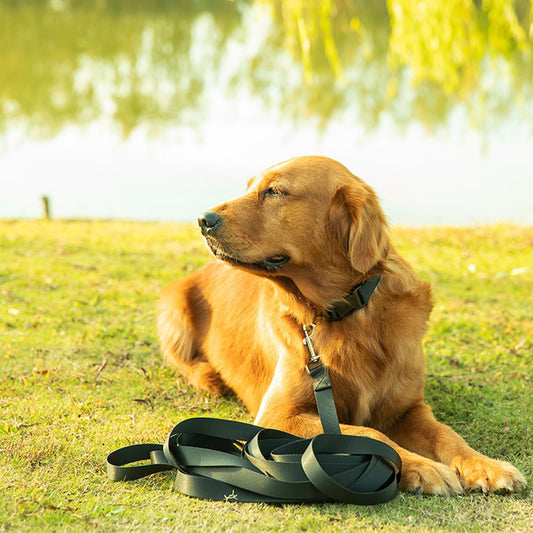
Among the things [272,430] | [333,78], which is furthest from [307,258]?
[333,78]

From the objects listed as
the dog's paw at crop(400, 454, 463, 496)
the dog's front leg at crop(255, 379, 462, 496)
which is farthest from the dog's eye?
the dog's paw at crop(400, 454, 463, 496)

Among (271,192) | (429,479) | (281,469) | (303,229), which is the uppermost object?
(271,192)

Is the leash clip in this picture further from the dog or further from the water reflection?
the water reflection

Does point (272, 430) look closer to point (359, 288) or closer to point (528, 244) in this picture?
point (359, 288)

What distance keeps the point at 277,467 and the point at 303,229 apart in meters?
1.24

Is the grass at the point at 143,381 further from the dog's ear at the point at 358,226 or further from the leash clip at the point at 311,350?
the dog's ear at the point at 358,226

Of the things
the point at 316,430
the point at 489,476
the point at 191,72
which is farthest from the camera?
the point at 191,72

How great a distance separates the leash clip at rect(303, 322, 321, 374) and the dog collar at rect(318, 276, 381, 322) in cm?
11

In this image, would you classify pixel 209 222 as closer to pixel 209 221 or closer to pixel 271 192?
pixel 209 221

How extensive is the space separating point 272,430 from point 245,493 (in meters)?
0.37

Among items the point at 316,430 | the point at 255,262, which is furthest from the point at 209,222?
the point at 316,430

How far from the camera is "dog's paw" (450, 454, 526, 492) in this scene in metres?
2.91

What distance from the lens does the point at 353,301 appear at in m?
A: 3.43

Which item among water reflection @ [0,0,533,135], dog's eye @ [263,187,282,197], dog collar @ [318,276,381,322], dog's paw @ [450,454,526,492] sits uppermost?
water reflection @ [0,0,533,135]
